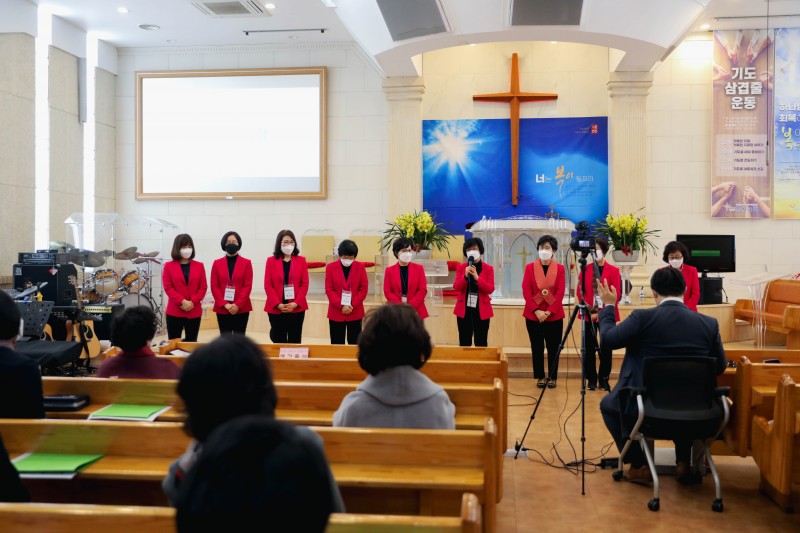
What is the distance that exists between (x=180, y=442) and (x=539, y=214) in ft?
26.8

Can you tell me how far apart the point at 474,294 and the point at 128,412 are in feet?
12.3

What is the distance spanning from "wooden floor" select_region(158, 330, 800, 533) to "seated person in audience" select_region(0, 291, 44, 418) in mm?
1938

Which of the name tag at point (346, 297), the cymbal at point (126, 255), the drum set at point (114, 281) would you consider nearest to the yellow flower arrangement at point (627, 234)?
the name tag at point (346, 297)

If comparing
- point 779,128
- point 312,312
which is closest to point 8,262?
point 312,312

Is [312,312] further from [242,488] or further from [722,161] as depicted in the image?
[242,488]

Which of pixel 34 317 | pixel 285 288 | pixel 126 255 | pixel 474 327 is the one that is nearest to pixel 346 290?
pixel 285 288

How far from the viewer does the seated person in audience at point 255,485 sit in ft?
3.19

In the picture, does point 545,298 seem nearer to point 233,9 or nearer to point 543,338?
point 543,338

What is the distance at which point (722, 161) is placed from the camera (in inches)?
370

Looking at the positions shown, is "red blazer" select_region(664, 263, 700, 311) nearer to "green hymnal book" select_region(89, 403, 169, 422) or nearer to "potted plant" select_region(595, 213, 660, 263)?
"potted plant" select_region(595, 213, 660, 263)

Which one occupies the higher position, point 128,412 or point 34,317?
point 34,317

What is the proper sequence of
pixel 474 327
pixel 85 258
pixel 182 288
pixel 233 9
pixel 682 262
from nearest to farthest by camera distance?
1. pixel 682 262
2. pixel 182 288
3. pixel 474 327
4. pixel 85 258
5. pixel 233 9

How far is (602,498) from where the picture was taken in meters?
3.42

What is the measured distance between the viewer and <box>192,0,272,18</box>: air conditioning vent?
8616 millimetres
